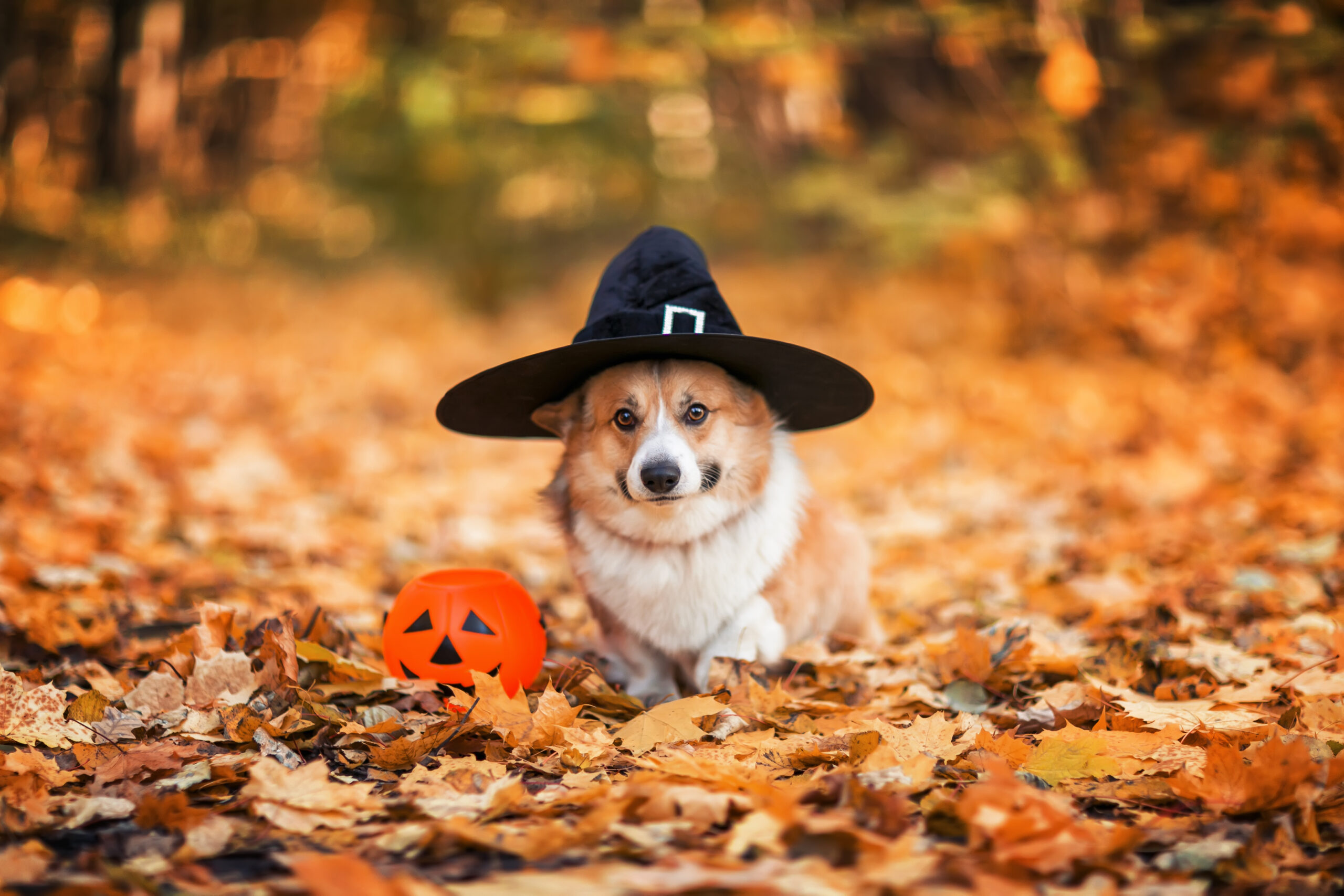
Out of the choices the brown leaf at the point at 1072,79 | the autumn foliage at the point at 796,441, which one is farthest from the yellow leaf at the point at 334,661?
the brown leaf at the point at 1072,79

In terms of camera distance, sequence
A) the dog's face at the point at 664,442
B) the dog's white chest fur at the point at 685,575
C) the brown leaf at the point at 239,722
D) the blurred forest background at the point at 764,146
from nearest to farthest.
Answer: the brown leaf at the point at 239,722
the dog's face at the point at 664,442
the dog's white chest fur at the point at 685,575
the blurred forest background at the point at 764,146

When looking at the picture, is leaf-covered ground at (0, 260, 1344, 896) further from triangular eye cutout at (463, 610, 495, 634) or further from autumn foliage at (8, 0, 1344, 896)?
triangular eye cutout at (463, 610, 495, 634)

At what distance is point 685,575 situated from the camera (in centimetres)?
258

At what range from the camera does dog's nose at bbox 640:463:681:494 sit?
2332mm

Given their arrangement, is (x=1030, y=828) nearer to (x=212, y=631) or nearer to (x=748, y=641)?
(x=748, y=641)

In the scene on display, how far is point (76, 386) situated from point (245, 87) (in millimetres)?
11630

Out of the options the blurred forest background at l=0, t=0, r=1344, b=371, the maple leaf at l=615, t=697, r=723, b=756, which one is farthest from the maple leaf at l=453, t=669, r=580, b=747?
the blurred forest background at l=0, t=0, r=1344, b=371

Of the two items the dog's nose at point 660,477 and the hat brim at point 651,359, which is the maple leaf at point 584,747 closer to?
the dog's nose at point 660,477

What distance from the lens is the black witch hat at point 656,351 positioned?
2406 millimetres

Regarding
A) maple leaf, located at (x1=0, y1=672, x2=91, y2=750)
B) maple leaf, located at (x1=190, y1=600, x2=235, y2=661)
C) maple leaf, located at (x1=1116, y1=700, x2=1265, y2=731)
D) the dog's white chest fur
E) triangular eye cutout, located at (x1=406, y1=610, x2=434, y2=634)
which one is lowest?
maple leaf, located at (x1=0, y1=672, x2=91, y2=750)

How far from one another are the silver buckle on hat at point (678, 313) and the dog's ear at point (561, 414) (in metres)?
0.39

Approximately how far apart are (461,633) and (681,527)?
2.05 ft

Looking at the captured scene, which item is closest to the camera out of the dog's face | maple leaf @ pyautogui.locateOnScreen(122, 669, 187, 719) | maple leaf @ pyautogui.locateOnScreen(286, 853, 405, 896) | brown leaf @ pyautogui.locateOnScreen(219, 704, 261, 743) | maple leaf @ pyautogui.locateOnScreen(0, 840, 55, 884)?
maple leaf @ pyautogui.locateOnScreen(286, 853, 405, 896)

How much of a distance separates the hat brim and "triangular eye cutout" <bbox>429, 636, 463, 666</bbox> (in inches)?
22.5
